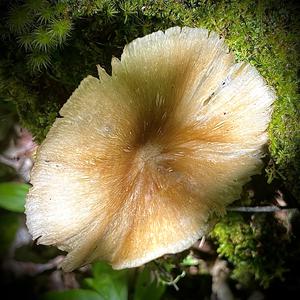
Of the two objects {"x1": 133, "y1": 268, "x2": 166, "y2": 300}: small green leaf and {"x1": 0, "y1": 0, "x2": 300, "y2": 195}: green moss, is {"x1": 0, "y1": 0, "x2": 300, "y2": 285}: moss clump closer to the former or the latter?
{"x1": 0, "y1": 0, "x2": 300, "y2": 195}: green moss

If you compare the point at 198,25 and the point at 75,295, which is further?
the point at 75,295

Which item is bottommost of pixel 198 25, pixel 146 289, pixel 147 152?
pixel 146 289

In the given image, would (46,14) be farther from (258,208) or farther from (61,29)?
(258,208)

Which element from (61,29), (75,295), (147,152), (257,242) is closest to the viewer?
(147,152)

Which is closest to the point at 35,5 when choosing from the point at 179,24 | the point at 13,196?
the point at 179,24

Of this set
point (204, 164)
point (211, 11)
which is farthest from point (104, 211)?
point (211, 11)

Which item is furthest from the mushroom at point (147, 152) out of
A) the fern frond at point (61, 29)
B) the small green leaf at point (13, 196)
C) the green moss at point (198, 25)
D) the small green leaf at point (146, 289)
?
the small green leaf at point (146, 289)
